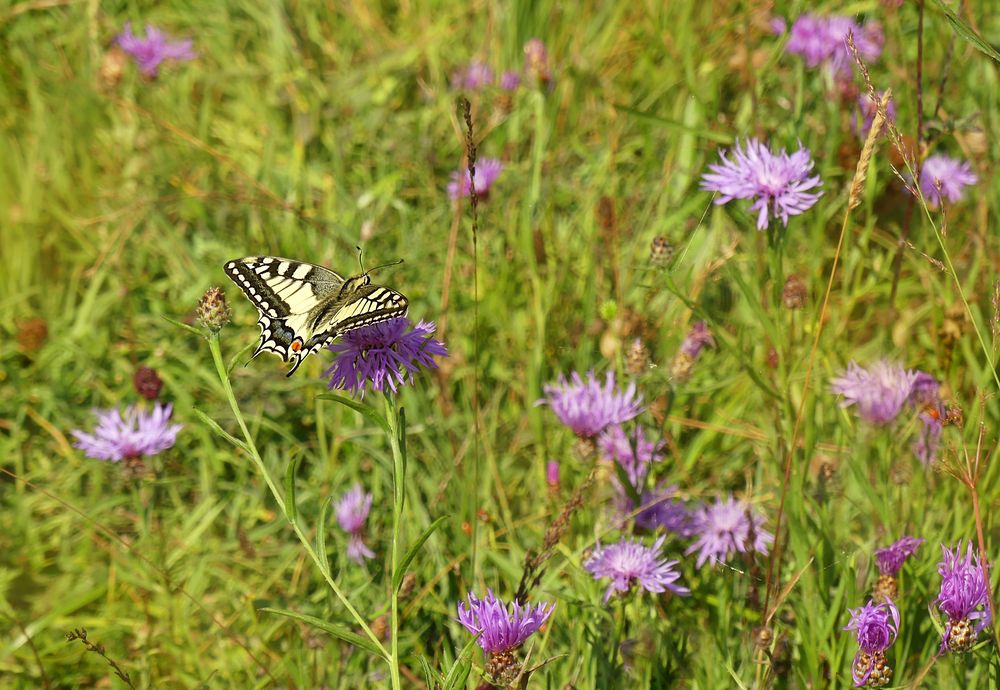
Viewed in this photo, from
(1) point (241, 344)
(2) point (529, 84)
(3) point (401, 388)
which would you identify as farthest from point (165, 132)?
(3) point (401, 388)

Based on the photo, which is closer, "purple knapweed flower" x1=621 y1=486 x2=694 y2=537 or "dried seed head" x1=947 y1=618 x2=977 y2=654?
"dried seed head" x1=947 y1=618 x2=977 y2=654

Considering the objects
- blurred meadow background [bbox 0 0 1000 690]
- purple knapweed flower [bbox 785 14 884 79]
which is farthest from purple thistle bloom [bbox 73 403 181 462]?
purple knapweed flower [bbox 785 14 884 79]

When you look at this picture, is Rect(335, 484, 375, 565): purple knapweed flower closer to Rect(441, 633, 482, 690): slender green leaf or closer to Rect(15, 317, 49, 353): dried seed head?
Rect(441, 633, 482, 690): slender green leaf

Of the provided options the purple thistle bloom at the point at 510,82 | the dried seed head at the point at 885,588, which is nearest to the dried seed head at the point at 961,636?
the dried seed head at the point at 885,588

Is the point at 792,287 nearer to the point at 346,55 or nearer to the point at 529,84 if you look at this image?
the point at 529,84

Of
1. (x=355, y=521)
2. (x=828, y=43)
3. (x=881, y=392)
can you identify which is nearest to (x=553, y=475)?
(x=355, y=521)

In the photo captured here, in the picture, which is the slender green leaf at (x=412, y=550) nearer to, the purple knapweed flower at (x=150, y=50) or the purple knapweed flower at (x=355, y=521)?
the purple knapweed flower at (x=355, y=521)

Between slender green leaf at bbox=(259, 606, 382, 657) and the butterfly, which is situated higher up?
the butterfly
